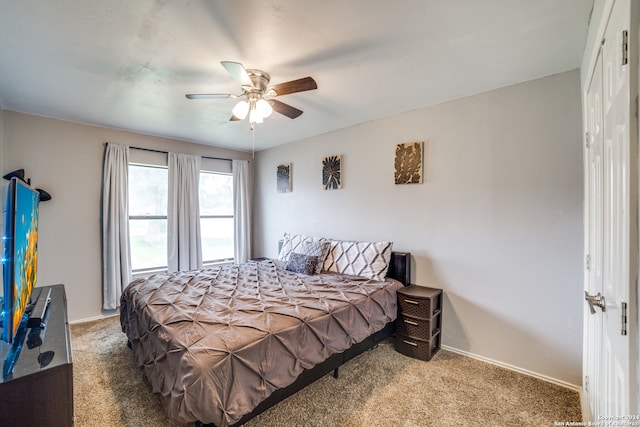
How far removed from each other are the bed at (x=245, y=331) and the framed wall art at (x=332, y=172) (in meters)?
1.24

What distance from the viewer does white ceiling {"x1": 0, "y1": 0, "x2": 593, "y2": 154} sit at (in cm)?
158

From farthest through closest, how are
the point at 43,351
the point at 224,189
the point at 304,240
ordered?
the point at 224,189 < the point at 304,240 < the point at 43,351

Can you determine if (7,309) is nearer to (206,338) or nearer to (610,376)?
(206,338)

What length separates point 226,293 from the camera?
2479mm

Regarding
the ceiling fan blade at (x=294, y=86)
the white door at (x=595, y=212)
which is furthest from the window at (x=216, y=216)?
the white door at (x=595, y=212)

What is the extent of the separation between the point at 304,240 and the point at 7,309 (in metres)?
2.85

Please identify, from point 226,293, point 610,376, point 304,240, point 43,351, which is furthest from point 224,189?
point 610,376

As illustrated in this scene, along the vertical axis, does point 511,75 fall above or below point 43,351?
above

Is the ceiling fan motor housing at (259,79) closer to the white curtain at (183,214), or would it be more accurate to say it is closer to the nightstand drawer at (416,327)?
the nightstand drawer at (416,327)

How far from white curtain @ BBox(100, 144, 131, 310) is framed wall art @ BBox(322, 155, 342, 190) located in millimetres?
2727

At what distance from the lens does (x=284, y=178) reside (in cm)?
463

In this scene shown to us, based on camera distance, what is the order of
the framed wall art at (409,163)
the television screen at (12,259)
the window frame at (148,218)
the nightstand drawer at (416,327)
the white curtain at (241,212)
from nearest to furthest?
1. the television screen at (12,259)
2. the nightstand drawer at (416,327)
3. the framed wall art at (409,163)
4. the window frame at (148,218)
5. the white curtain at (241,212)

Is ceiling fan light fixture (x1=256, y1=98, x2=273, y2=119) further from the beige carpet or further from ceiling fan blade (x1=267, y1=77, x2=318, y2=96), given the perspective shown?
the beige carpet

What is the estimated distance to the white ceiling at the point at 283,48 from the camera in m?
1.58
